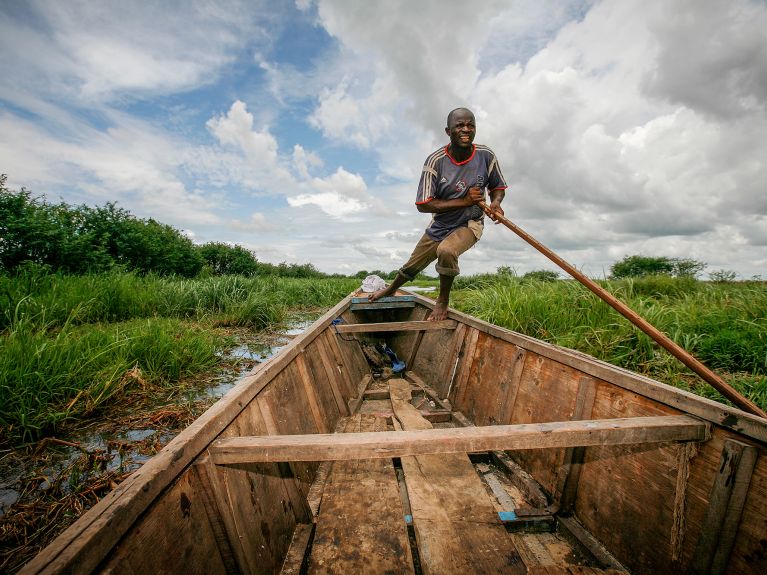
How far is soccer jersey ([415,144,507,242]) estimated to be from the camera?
11.3 feet

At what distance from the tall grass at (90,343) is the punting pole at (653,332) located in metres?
3.58

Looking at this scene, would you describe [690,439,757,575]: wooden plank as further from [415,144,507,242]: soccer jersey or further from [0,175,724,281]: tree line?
[0,175,724,281]: tree line

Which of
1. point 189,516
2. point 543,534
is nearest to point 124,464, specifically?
point 189,516

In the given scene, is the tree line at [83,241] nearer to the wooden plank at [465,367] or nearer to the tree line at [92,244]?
the tree line at [92,244]

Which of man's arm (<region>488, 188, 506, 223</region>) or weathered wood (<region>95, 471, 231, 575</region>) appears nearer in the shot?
weathered wood (<region>95, 471, 231, 575</region>)

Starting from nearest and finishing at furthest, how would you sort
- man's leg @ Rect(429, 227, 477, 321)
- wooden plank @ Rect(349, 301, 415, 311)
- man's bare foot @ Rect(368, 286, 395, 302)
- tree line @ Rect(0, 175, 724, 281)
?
1. man's leg @ Rect(429, 227, 477, 321)
2. man's bare foot @ Rect(368, 286, 395, 302)
3. wooden plank @ Rect(349, 301, 415, 311)
4. tree line @ Rect(0, 175, 724, 281)

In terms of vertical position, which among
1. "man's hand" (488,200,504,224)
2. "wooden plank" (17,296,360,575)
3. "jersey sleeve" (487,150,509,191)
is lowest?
"wooden plank" (17,296,360,575)

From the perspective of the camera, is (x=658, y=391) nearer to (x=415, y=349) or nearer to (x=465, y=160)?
(x=465, y=160)

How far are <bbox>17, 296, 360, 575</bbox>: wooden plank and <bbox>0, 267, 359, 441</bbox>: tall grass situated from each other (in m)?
2.12

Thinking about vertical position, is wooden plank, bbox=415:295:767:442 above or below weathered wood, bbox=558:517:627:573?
above

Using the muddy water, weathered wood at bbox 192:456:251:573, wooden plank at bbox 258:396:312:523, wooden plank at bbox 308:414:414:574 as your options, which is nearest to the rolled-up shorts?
wooden plank at bbox 308:414:414:574

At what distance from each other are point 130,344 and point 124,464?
1730mm

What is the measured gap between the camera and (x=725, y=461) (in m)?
1.32

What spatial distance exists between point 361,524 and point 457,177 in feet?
9.48
